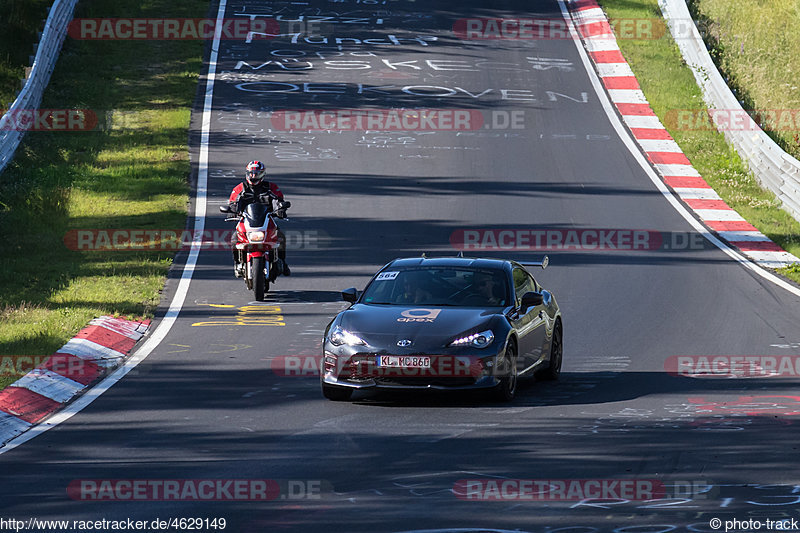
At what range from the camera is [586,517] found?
7.66 metres

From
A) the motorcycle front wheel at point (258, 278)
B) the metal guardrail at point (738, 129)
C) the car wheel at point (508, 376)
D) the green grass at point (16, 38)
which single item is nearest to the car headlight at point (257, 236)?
the motorcycle front wheel at point (258, 278)

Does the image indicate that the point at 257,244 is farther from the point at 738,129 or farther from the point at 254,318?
the point at 738,129

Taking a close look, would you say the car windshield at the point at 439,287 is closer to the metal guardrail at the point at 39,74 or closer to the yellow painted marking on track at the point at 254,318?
the yellow painted marking on track at the point at 254,318

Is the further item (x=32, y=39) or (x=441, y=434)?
(x=32, y=39)

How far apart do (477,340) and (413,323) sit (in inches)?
26.1

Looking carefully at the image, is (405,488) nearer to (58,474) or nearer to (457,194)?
(58,474)

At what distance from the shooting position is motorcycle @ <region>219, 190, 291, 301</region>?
17922 mm

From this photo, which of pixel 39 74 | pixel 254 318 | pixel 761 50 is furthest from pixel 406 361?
pixel 761 50

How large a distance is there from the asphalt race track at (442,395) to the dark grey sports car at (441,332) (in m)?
0.33

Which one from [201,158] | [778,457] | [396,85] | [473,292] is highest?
[396,85]

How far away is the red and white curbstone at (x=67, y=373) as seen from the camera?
1127 centimetres

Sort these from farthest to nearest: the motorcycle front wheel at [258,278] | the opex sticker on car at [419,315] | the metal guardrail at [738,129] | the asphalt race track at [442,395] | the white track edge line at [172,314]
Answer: the metal guardrail at [738,129]
the motorcycle front wheel at [258,278]
the opex sticker on car at [419,315]
the white track edge line at [172,314]
the asphalt race track at [442,395]

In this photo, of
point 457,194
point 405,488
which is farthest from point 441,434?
point 457,194

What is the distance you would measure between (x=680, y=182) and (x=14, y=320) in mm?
16413
